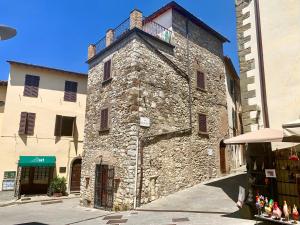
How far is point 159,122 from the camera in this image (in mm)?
12453

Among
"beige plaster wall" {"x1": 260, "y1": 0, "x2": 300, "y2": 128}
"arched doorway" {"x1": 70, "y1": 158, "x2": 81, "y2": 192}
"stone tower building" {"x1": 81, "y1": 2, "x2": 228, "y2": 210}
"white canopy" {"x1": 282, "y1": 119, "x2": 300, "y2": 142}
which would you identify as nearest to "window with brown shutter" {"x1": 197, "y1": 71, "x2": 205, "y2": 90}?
"stone tower building" {"x1": 81, "y1": 2, "x2": 228, "y2": 210}

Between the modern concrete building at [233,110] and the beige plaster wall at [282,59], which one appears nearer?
the beige plaster wall at [282,59]

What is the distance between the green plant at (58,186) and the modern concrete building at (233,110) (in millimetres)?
11089

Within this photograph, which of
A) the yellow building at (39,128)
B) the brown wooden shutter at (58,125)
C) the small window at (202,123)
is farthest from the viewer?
the brown wooden shutter at (58,125)

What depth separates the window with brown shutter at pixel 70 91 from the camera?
20544 millimetres

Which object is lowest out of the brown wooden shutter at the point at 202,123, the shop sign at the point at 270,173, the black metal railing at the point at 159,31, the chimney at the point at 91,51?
the shop sign at the point at 270,173

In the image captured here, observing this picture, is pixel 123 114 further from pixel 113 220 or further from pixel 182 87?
pixel 113 220

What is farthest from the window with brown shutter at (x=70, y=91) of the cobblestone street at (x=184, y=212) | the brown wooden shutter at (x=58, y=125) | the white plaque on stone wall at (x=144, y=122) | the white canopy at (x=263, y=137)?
the white canopy at (x=263, y=137)

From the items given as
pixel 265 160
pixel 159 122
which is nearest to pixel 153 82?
pixel 159 122

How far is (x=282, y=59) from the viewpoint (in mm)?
7367

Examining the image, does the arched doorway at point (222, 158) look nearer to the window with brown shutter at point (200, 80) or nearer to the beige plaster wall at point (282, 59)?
the window with brown shutter at point (200, 80)

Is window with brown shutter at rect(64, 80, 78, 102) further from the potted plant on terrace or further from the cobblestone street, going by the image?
the cobblestone street

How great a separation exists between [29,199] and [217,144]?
493 inches

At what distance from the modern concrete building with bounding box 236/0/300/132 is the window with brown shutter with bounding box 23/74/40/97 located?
619 inches
